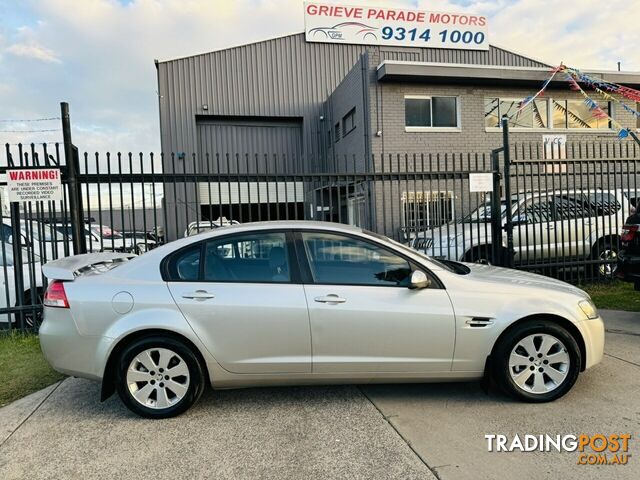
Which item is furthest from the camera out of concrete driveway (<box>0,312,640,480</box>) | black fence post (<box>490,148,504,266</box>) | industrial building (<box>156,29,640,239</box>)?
industrial building (<box>156,29,640,239</box>)

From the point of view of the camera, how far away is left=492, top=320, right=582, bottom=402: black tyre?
3.76m

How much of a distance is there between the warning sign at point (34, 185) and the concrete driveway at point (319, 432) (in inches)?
106

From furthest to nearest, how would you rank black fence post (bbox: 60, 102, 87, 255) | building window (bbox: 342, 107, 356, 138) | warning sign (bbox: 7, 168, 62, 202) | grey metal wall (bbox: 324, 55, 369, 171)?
building window (bbox: 342, 107, 356, 138), grey metal wall (bbox: 324, 55, 369, 171), black fence post (bbox: 60, 102, 87, 255), warning sign (bbox: 7, 168, 62, 202)

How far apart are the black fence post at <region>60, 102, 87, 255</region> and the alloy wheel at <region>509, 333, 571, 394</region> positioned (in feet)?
17.6

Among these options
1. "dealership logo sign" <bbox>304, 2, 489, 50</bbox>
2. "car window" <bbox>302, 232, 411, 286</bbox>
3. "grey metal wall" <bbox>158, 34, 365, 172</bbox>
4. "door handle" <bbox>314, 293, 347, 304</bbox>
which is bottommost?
"door handle" <bbox>314, 293, 347, 304</bbox>

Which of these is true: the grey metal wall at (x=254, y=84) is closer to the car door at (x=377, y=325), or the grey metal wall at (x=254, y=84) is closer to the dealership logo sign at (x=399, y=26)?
the dealership logo sign at (x=399, y=26)

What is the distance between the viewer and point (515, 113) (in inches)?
610

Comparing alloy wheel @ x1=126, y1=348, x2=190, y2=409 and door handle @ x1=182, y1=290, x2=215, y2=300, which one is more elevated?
door handle @ x1=182, y1=290, x2=215, y2=300

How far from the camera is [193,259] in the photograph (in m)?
3.82

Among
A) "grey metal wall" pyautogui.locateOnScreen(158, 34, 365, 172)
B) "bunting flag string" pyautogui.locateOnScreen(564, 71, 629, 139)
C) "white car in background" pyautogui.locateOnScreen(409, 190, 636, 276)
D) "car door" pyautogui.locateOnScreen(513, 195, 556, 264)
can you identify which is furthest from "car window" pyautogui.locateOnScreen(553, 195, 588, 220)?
"grey metal wall" pyautogui.locateOnScreen(158, 34, 365, 172)

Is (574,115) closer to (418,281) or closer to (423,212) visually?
(423,212)

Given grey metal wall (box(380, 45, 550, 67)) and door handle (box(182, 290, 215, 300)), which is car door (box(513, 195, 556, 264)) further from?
grey metal wall (box(380, 45, 550, 67))

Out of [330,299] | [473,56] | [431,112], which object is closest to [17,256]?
[330,299]

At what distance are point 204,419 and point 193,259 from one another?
125 cm
